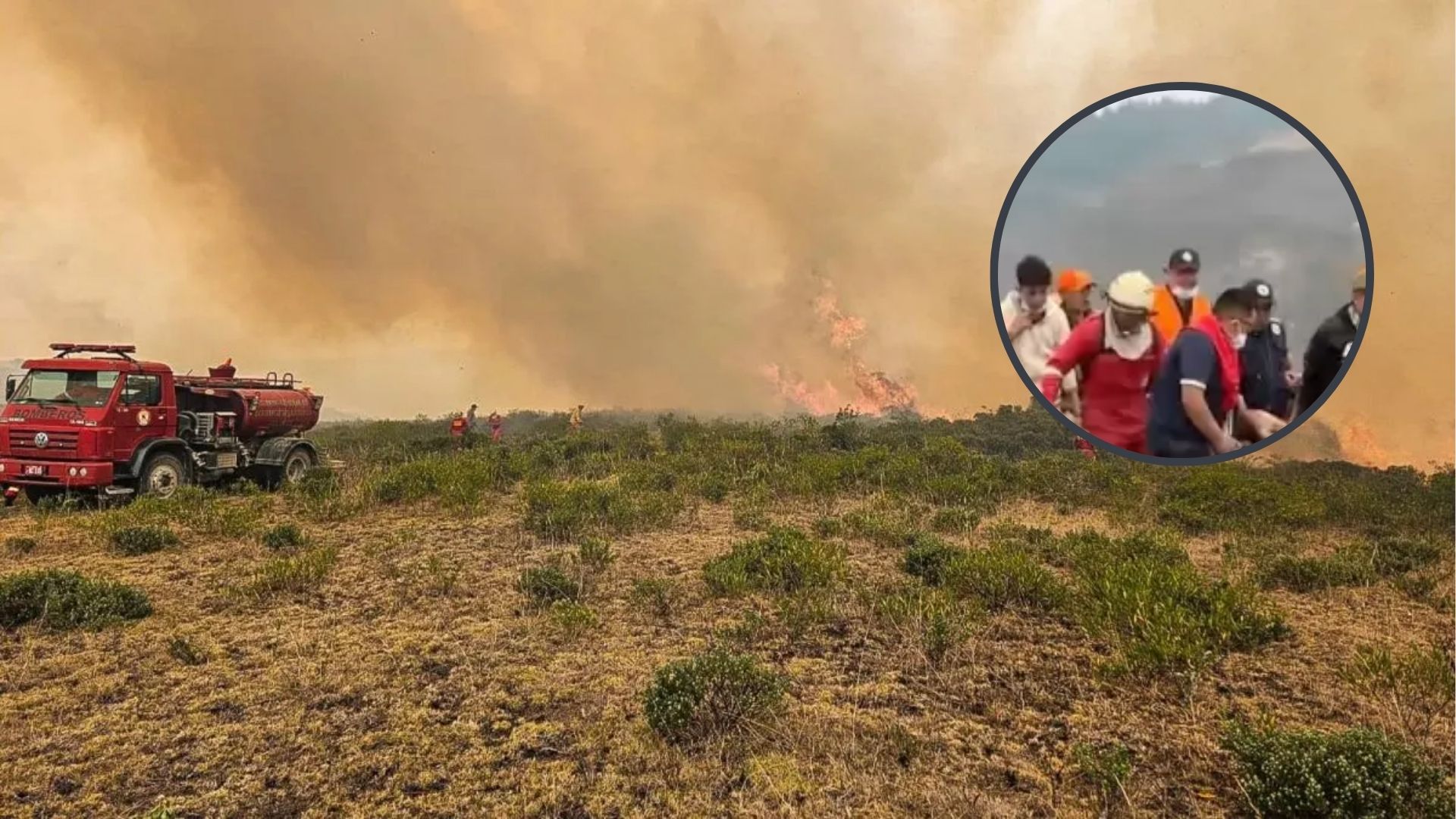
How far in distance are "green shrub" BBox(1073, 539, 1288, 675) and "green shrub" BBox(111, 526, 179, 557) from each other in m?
13.0

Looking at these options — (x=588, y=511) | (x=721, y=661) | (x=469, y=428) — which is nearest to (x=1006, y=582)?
(x=721, y=661)

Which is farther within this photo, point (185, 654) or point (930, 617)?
point (930, 617)

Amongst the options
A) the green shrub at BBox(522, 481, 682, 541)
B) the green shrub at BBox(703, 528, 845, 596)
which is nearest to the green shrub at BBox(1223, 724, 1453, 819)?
the green shrub at BBox(703, 528, 845, 596)

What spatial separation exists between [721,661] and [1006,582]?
428cm

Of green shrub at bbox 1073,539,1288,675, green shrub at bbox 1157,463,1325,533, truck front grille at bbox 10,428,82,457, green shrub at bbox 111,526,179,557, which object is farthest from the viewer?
truck front grille at bbox 10,428,82,457

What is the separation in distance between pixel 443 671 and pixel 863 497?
1057 centimetres

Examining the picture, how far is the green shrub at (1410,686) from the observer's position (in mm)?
5102

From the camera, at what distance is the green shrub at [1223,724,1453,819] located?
12.7ft

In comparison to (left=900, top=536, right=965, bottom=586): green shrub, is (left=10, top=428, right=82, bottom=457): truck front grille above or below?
above

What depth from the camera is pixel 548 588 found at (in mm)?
8219

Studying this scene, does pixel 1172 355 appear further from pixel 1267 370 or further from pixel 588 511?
pixel 588 511

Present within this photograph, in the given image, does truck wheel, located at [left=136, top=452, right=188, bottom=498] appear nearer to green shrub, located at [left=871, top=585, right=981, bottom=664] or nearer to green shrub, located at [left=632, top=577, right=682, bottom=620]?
green shrub, located at [left=632, top=577, right=682, bottom=620]

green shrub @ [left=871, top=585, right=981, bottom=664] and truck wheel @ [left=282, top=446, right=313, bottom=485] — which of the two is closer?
green shrub @ [left=871, top=585, right=981, bottom=664]

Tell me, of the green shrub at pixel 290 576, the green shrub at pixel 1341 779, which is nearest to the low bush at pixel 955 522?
the green shrub at pixel 1341 779
